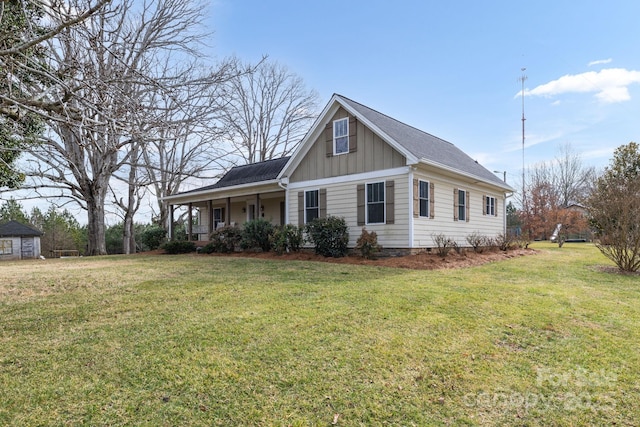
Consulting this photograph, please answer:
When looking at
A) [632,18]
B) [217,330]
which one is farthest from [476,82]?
[217,330]

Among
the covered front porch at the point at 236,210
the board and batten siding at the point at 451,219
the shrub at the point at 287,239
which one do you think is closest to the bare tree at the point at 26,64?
the shrub at the point at 287,239

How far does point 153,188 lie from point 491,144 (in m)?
24.6

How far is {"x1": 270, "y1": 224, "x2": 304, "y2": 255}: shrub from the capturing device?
1216 cm

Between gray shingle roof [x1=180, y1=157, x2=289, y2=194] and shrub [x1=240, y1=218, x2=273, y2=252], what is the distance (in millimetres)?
2276

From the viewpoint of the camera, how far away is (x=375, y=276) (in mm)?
7531

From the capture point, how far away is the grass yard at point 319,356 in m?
2.55

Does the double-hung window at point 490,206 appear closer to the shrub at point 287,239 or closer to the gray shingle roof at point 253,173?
the shrub at point 287,239

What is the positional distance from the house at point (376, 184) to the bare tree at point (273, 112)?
15.9 m

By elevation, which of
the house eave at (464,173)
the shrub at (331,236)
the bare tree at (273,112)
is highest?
the bare tree at (273,112)

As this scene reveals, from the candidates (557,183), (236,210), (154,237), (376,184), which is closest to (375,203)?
(376,184)

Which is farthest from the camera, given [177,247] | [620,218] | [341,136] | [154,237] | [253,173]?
[154,237]

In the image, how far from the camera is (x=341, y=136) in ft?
40.7

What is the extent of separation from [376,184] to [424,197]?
1.56 meters

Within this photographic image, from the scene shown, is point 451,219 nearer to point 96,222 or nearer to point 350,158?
point 350,158
